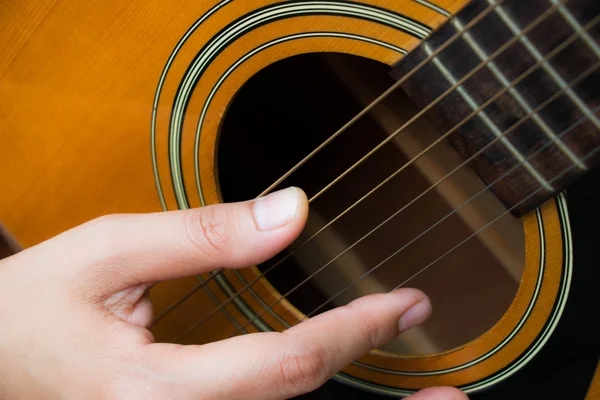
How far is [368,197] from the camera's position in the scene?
731mm

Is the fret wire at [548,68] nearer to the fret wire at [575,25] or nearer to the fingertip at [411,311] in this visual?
the fret wire at [575,25]

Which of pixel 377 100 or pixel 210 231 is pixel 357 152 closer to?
pixel 377 100

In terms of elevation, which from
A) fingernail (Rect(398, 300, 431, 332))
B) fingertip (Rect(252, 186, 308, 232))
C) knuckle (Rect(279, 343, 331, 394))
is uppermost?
fingertip (Rect(252, 186, 308, 232))

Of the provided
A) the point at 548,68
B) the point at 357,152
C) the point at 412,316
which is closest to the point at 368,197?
the point at 357,152

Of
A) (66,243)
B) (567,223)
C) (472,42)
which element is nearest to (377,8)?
(472,42)

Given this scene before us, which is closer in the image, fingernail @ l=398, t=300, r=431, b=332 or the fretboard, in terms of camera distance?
the fretboard

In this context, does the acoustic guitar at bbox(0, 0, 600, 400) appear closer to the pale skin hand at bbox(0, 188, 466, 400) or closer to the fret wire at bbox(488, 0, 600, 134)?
the fret wire at bbox(488, 0, 600, 134)

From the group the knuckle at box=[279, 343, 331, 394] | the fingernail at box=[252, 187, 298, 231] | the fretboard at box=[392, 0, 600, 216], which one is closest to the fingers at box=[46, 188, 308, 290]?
the fingernail at box=[252, 187, 298, 231]

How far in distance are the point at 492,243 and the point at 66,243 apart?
20.9 inches

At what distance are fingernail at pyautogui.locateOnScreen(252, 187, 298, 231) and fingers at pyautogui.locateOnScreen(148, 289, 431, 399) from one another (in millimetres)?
112

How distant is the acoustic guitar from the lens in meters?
0.55

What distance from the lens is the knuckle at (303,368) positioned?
52 cm

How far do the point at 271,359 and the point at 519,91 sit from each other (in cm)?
37

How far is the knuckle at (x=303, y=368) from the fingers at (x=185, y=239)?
0.10 m
